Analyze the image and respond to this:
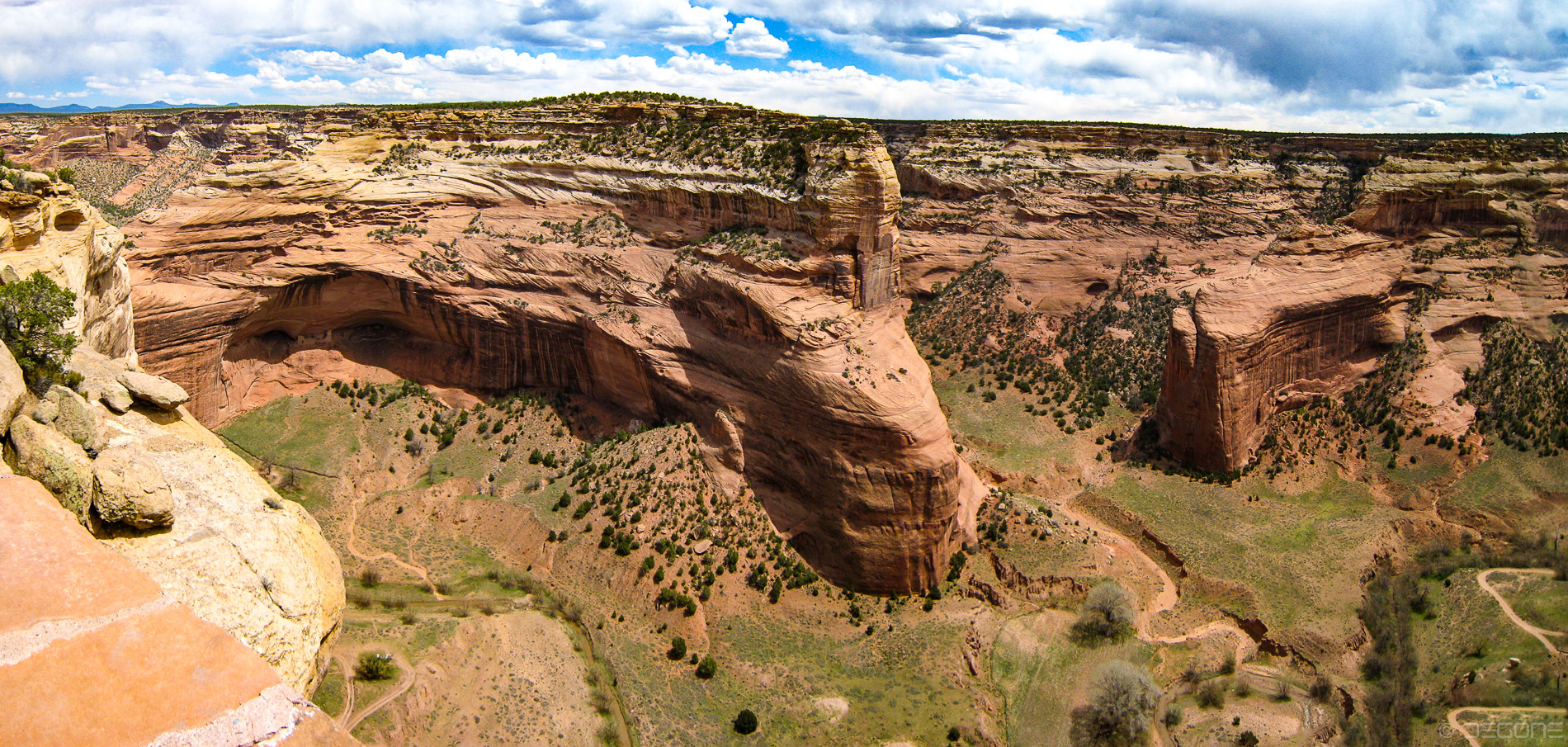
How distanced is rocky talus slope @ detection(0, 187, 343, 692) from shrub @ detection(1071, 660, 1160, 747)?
22.8 m

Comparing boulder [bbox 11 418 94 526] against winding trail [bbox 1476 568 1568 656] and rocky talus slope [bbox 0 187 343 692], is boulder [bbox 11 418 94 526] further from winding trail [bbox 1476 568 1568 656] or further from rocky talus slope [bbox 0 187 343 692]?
winding trail [bbox 1476 568 1568 656]

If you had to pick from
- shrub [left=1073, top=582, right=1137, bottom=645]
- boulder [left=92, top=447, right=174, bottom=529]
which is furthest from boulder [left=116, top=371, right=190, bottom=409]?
shrub [left=1073, top=582, right=1137, bottom=645]

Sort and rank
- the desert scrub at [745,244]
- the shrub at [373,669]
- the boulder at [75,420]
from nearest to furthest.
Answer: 1. the boulder at [75,420]
2. the shrub at [373,669]
3. the desert scrub at [745,244]

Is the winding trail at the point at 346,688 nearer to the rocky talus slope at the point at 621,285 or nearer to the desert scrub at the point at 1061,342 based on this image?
the rocky talus slope at the point at 621,285

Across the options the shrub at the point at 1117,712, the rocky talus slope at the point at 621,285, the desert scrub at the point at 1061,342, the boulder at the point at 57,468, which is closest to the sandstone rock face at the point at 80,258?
the boulder at the point at 57,468

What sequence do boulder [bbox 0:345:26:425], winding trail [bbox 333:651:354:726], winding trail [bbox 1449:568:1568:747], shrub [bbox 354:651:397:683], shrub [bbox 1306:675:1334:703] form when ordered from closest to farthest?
boulder [bbox 0:345:26:425] < winding trail [bbox 333:651:354:726] < shrub [bbox 354:651:397:683] < winding trail [bbox 1449:568:1568:747] < shrub [bbox 1306:675:1334:703]

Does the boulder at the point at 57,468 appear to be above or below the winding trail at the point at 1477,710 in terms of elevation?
above

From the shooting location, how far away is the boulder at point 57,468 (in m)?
8.20

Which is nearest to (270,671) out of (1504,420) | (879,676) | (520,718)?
→ (520,718)

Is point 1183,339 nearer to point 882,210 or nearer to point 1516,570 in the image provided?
point 1516,570

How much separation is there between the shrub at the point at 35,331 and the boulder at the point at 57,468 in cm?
258

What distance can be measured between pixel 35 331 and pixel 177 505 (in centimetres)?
511

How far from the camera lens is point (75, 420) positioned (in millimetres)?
10062

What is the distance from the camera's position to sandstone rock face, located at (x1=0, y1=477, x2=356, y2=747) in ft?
18.8
